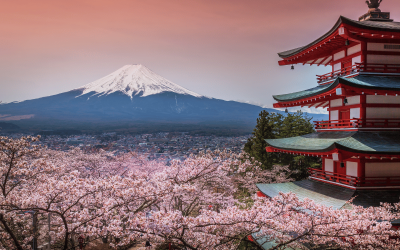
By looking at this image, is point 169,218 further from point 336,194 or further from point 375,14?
point 375,14

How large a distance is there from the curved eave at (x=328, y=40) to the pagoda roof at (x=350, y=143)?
3486 mm

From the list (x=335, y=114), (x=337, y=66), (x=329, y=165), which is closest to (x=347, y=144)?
(x=329, y=165)

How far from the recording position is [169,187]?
636cm

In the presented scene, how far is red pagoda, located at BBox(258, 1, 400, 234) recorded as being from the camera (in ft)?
26.1

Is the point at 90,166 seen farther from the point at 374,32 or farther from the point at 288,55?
the point at 374,32

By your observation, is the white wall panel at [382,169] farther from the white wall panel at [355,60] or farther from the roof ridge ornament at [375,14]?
the roof ridge ornament at [375,14]

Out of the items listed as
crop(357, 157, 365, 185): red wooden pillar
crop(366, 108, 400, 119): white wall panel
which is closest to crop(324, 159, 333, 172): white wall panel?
crop(357, 157, 365, 185): red wooden pillar

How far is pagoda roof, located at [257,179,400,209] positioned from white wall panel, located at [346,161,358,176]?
0.66 meters

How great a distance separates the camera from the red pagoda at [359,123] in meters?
7.95

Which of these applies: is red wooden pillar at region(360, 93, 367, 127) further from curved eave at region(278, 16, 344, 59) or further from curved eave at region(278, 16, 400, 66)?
curved eave at region(278, 16, 344, 59)

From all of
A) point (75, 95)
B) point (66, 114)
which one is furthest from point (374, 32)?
point (75, 95)

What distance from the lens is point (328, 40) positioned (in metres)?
9.40

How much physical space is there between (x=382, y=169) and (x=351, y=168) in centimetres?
92

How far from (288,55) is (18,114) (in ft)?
236
